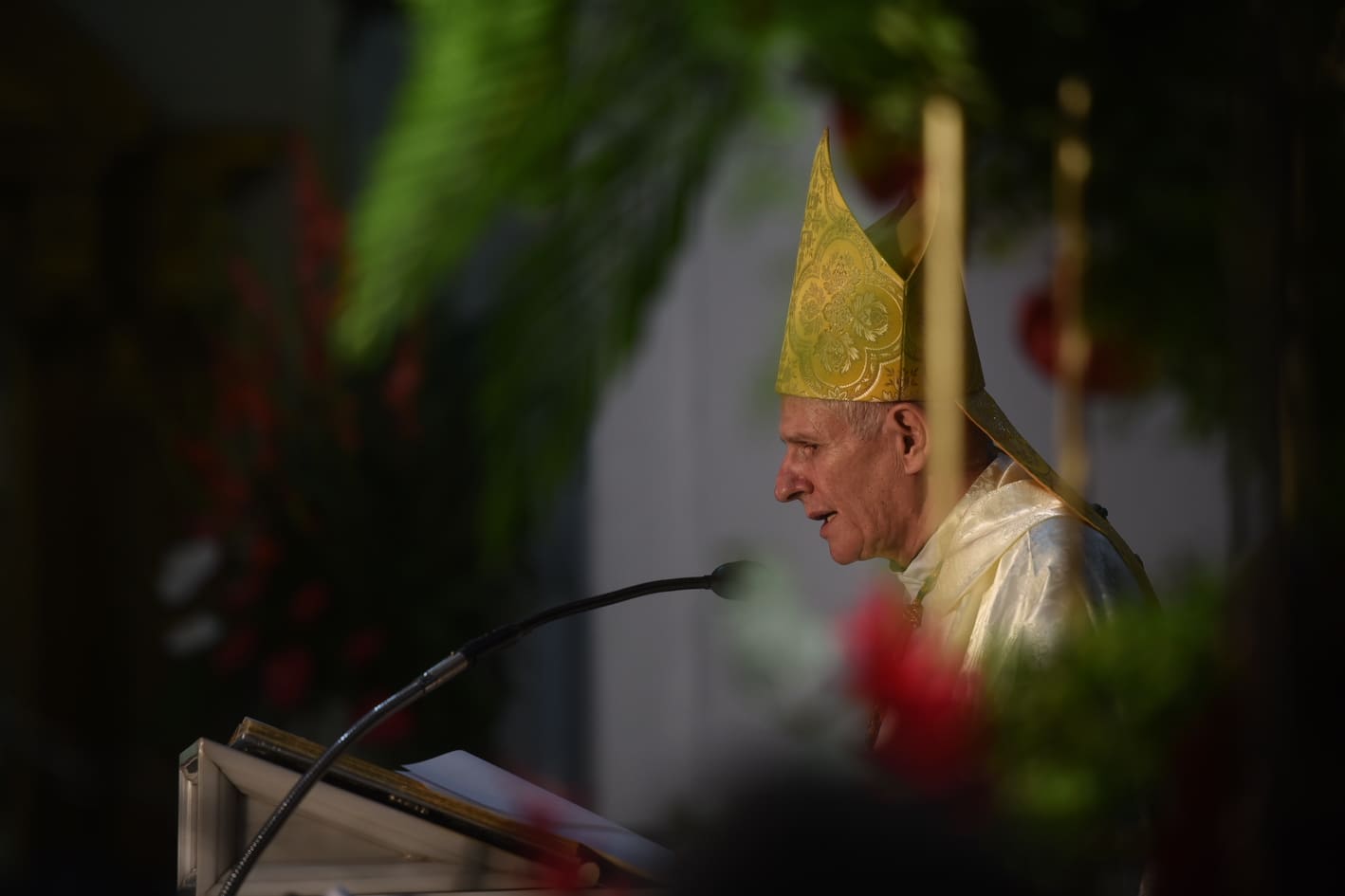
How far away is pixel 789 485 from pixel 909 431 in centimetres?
13

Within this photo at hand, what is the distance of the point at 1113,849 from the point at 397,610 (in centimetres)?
307

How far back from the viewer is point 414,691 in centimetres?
129

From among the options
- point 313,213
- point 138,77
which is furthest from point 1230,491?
point 138,77

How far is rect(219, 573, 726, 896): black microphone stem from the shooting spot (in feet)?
3.66

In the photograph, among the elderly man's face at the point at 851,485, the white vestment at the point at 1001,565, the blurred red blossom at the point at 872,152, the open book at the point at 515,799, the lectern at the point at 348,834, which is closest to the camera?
the blurred red blossom at the point at 872,152

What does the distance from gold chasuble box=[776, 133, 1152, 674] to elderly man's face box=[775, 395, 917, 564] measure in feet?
0.10

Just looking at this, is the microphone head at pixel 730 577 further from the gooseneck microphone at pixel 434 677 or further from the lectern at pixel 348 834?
the lectern at pixel 348 834

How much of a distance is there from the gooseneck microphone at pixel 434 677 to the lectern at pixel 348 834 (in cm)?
2

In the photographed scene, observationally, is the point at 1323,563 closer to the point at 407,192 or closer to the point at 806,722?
the point at 806,722

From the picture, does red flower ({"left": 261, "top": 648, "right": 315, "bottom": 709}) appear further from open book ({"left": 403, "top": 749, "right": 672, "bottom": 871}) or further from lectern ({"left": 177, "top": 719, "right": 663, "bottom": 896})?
lectern ({"left": 177, "top": 719, "right": 663, "bottom": 896})

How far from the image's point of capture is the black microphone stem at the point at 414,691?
1116mm

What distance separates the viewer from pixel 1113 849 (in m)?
0.44

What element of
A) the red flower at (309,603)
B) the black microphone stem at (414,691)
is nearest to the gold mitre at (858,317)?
the black microphone stem at (414,691)

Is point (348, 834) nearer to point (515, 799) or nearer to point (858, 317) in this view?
point (515, 799)
